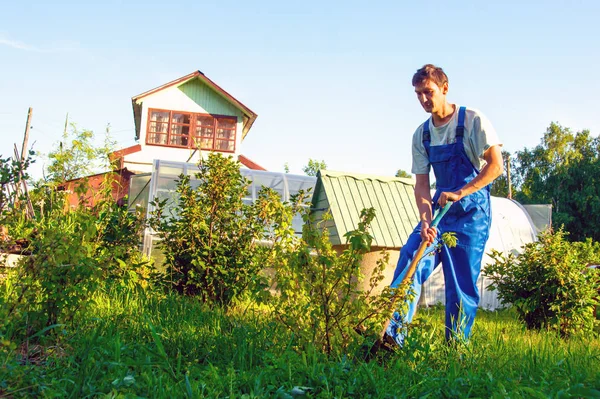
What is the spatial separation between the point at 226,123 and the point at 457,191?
26.2m

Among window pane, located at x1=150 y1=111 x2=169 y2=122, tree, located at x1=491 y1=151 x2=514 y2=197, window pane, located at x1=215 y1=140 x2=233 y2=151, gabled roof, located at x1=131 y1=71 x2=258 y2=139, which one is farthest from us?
tree, located at x1=491 y1=151 x2=514 y2=197

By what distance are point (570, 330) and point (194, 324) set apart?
13.2ft

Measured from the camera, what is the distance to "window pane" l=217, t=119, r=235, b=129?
96.9 feet

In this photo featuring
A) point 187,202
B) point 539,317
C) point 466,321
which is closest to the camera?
point 466,321

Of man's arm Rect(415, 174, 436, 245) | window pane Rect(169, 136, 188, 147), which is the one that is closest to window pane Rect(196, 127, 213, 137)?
window pane Rect(169, 136, 188, 147)

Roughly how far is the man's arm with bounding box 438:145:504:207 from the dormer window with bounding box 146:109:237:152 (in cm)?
2495

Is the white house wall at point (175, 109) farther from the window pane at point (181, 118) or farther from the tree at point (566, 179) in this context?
the tree at point (566, 179)

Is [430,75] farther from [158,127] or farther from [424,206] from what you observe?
[158,127]

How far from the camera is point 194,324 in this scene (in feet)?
14.3

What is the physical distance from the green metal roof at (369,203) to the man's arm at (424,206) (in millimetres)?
3108

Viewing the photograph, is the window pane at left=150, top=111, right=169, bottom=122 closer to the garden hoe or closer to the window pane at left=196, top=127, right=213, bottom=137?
the window pane at left=196, top=127, right=213, bottom=137

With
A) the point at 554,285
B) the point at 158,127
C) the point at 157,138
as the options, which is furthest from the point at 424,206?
the point at 158,127

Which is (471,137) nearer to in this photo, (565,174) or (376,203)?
(376,203)

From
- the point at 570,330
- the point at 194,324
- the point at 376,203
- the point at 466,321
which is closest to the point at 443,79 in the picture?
the point at 466,321
